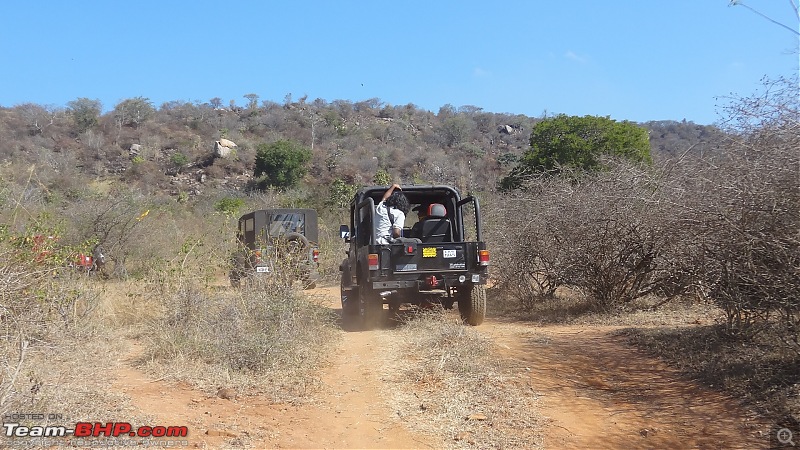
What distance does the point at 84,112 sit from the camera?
48188mm

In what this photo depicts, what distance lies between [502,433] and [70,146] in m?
45.6

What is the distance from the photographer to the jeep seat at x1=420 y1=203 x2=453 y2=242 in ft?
34.4

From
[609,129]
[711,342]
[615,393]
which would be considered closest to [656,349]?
[711,342]

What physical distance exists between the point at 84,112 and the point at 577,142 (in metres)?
39.2

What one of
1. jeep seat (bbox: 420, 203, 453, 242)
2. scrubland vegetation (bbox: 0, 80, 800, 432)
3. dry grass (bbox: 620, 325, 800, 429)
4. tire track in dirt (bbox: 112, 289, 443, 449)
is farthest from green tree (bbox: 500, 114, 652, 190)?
tire track in dirt (bbox: 112, 289, 443, 449)

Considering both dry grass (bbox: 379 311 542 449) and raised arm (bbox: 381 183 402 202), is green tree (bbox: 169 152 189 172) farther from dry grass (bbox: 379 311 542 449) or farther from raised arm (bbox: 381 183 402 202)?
dry grass (bbox: 379 311 542 449)

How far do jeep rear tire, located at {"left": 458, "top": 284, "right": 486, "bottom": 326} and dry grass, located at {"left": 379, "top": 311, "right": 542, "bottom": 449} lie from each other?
138 cm

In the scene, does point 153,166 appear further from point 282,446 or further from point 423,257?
point 282,446

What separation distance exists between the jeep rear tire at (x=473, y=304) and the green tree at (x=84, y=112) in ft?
147

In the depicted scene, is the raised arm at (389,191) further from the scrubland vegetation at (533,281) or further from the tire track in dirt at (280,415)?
the tire track in dirt at (280,415)

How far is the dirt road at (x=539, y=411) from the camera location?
4625 millimetres

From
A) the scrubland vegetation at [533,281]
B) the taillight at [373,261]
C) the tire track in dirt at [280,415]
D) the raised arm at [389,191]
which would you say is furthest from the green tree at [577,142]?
the tire track in dirt at [280,415]

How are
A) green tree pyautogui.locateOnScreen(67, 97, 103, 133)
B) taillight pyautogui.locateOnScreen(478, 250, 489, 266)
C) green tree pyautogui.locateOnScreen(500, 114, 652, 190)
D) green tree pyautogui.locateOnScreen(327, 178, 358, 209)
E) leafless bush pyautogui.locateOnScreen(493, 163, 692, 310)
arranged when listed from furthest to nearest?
1. green tree pyautogui.locateOnScreen(67, 97, 103, 133)
2. green tree pyautogui.locateOnScreen(327, 178, 358, 209)
3. green tree pyautogui.locateOnScreen(500, 114, 652, 190)
4. taillight pyautogui.locateOnScreen(478, 250, 489, 266)
5. leafless bush pyautogui.locateOnScreen(493, 163, 692, 310)

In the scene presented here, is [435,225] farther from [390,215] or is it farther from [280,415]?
[280,415]
